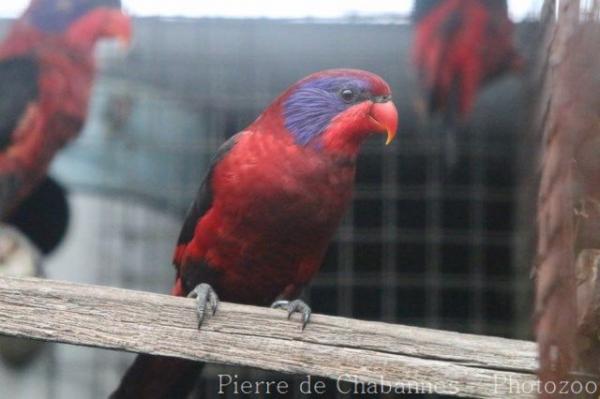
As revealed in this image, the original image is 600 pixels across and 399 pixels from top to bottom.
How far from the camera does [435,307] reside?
8.64ft

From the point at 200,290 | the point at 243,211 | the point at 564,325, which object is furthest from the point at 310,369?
the point at 564,325

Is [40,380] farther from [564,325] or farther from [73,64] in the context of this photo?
[564,325]

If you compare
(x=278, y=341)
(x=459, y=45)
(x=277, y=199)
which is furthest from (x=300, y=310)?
(x=459, y=45)

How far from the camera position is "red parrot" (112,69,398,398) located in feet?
3.89

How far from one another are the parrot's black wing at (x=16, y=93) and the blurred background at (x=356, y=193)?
0.20m

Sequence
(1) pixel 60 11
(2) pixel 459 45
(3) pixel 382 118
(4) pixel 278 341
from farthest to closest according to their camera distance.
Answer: (2) pixel 459 45, (1) pixel 60 11, (3) pixel 382 118, (4) pixel 278 341

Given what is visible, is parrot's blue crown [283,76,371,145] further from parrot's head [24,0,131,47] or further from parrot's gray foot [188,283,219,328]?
parrot's head [24,0,131,47]

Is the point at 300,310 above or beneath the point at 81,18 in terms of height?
beneath

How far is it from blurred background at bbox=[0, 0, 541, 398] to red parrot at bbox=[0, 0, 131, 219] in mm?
131

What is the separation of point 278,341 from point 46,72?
138 centimetres

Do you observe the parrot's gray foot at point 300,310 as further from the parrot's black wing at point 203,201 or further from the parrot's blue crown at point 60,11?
the parrot's blue crown at point 60,11

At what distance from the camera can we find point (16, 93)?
2232 millimetres

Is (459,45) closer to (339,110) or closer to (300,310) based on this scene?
(339,110)

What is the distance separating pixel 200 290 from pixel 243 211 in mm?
152
